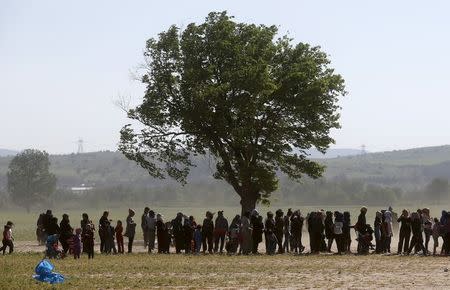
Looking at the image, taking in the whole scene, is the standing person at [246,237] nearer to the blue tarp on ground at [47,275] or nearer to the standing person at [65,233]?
the standing person at [65,233]

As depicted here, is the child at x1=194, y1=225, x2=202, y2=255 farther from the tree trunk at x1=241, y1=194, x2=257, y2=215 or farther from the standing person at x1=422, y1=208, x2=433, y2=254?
the tree trunk at x1=241, y1=194, x2=257, y2=215

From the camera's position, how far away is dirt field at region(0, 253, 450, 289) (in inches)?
817

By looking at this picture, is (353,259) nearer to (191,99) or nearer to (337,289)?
(337,289)

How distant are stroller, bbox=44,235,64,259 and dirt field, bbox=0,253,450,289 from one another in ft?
1.40

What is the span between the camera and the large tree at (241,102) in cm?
4438

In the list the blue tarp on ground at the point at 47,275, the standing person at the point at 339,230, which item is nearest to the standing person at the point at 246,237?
the standing person at the point at 339,230

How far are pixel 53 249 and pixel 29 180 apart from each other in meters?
123

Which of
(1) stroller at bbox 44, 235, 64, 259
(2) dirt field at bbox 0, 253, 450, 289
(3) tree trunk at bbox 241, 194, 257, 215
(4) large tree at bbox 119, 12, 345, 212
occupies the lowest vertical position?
(2) dirt field at bbox 0, 253, 450, 289

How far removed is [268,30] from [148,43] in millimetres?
6798

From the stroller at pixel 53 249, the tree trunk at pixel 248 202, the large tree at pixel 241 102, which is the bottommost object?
the stroller at pixel 53 249

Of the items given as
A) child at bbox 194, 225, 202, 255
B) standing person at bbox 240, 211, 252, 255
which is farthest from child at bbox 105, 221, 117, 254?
standing person at bbox 240, 211, 252, 255

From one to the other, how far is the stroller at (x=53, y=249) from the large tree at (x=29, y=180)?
4826 inches

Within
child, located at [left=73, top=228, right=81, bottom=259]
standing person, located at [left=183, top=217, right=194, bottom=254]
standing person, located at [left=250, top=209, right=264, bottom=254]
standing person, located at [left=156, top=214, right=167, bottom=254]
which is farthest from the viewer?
standing person, located at [left=183, top=217, right=194, bottom=254]

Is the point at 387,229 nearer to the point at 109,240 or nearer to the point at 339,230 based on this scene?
the point at 339,230
